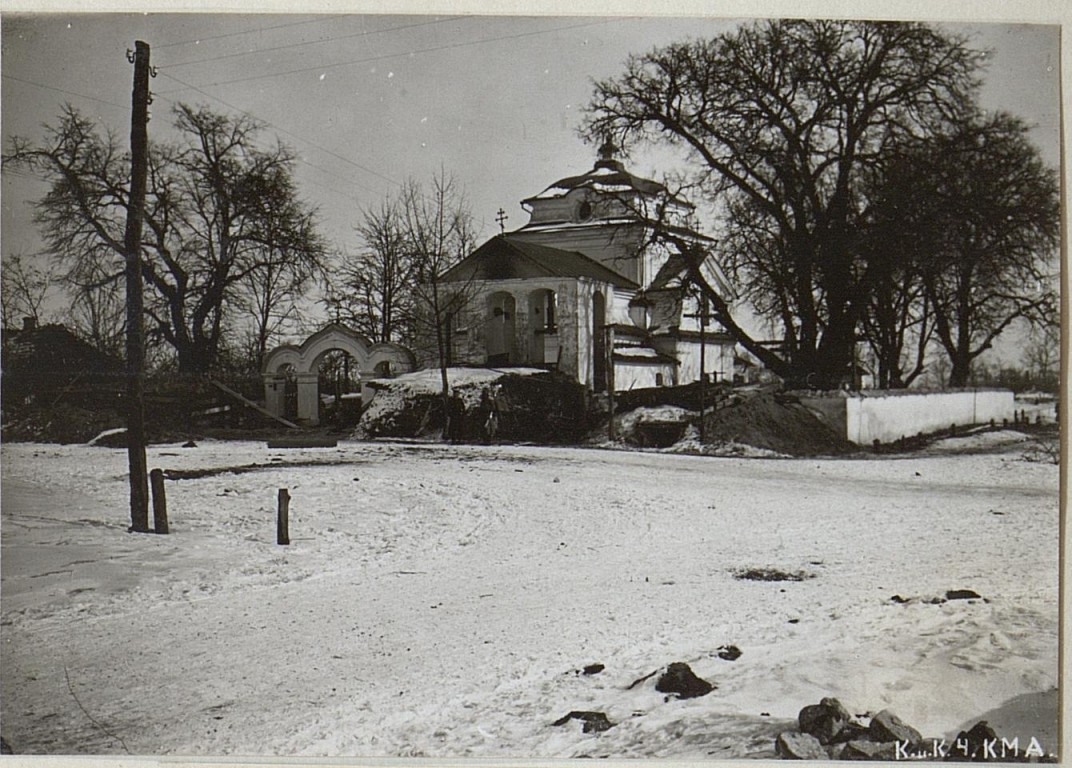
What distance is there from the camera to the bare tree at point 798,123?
3.24 metres

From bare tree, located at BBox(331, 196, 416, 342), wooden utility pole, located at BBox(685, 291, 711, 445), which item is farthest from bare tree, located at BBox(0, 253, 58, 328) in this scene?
wooden utility pole, located at BBox(685, 291, 711, 445)

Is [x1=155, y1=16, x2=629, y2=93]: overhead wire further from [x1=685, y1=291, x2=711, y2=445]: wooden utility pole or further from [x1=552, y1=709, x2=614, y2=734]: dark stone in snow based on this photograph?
[x1=552, y1=709, x2=614, y2=734]: dark stone in snow

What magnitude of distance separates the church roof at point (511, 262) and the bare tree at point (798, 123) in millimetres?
507

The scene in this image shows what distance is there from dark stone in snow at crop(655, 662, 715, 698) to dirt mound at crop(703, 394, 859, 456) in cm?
129

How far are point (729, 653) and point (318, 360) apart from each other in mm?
1866

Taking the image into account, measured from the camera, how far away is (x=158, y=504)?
3209 mm

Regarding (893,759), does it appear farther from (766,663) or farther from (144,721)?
(144,721)

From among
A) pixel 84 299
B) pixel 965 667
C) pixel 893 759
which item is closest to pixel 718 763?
pixel 893 759

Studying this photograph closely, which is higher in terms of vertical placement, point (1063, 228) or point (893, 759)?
point (1063, 228)

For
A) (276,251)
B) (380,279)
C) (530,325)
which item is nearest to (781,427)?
(530,325)

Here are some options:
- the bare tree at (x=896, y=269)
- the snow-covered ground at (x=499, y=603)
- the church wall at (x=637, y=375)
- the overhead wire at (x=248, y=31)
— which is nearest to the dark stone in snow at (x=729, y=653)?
the snow-covered ground at (x=499, y=603)

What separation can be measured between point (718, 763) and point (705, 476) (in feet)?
4.08

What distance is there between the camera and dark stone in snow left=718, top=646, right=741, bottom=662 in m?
2.87

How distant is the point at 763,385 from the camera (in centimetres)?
372
